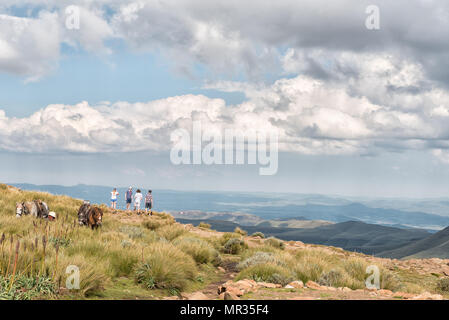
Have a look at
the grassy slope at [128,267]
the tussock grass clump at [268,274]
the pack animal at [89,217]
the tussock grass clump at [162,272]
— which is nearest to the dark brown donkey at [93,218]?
the pack animal at [89,217]

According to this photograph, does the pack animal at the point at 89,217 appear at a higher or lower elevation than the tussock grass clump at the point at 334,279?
higher

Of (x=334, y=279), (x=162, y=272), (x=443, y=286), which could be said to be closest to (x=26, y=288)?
(x=162, y=272)

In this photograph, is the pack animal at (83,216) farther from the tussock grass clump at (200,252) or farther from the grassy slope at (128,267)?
the tussock grass clump at (200,252)

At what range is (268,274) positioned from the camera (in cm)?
1206

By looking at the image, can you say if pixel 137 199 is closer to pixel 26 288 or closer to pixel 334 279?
pixel 334 279

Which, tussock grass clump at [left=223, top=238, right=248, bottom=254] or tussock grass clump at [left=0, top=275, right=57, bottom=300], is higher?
tussock grass clump at [left=0, top=275, right=57, bottom=300]

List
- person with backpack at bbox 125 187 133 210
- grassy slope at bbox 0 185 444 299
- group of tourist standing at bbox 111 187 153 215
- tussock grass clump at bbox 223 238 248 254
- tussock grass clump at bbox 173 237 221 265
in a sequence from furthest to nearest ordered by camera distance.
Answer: person with backpack at bbox 125 187 133 210 < group of tourist standing at bbox 111 187 153 215 < tussock grass clump at bbox 223 238 248 254 < tussock grass clump at bbox 173 237 221 265 < grassy slope at bbox 0 185 444 299

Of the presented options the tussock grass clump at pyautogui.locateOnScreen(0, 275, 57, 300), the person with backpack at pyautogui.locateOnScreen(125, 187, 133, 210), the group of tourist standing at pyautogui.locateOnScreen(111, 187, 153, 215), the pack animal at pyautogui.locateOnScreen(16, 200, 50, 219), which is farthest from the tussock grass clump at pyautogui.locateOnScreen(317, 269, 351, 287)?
the person with backpack at pyautogui.locateOnScreen(125, 187, 133, 210)

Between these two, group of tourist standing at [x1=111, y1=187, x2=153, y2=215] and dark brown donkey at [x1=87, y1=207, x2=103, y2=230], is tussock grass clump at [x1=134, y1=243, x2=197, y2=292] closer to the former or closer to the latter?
dark brown donkey at [x1=87, y1=207, x2=103, y2=230]

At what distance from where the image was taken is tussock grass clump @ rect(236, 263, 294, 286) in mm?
11406

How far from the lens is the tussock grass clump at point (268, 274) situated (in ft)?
37.4

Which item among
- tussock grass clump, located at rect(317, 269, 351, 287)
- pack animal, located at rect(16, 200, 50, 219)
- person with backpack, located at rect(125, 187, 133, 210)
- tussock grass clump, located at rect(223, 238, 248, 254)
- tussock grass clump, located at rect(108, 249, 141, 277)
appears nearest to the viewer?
tussock grass clump, located at rect(108, 249, 141, 277)

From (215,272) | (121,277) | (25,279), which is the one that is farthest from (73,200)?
(25,279)
